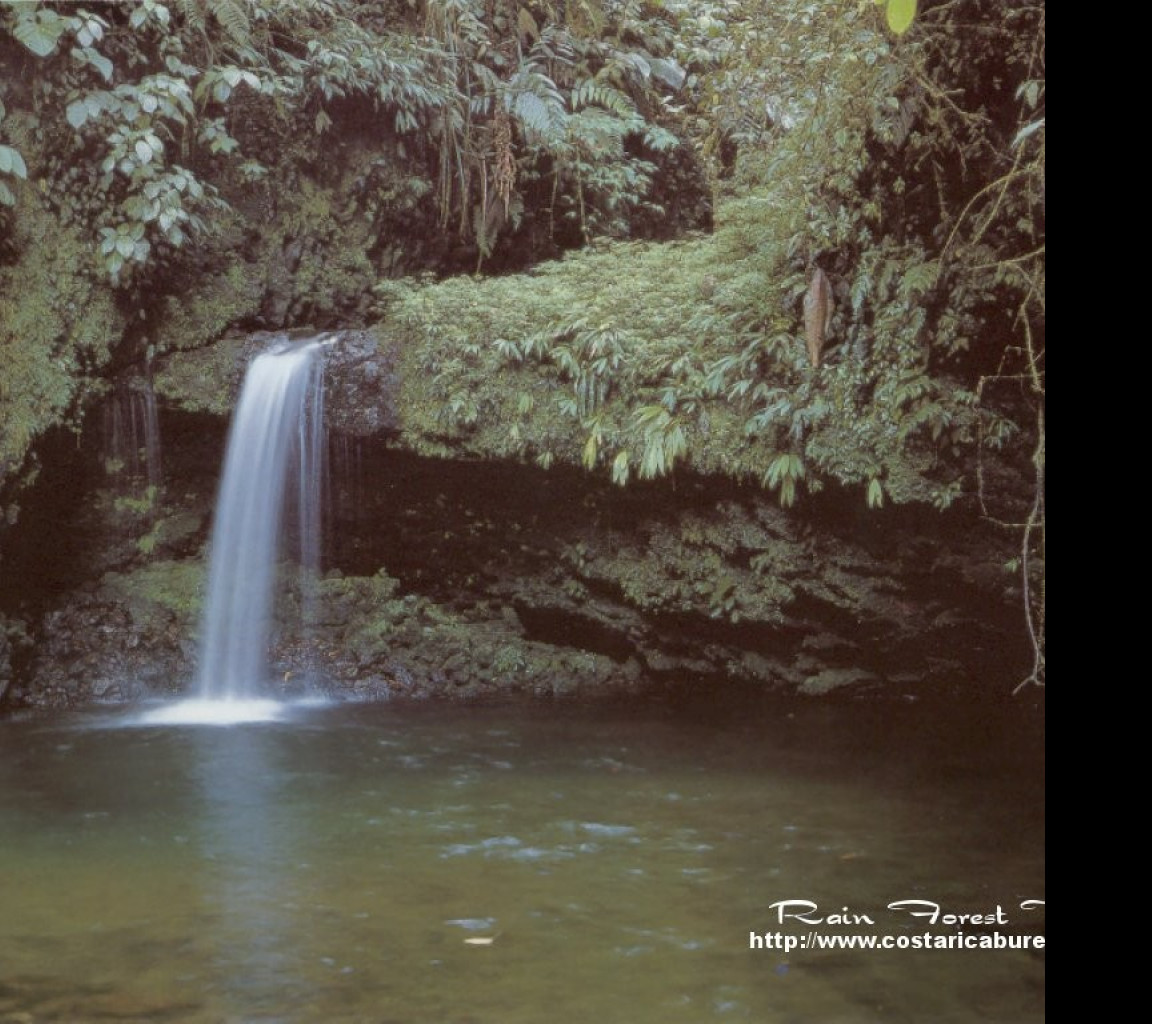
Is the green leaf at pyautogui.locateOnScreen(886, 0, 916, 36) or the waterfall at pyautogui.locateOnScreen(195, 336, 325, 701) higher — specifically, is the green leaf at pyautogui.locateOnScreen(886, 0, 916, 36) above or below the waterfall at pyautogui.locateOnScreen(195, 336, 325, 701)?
above

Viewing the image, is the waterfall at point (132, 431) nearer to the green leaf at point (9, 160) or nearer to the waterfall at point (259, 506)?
the waterfall at point (259, 506)

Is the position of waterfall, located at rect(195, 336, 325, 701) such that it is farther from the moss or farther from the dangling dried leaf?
the dangling dried leaf

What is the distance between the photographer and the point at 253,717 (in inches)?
291

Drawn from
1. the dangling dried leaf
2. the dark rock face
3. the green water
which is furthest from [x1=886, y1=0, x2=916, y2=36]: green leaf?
the dark rock face

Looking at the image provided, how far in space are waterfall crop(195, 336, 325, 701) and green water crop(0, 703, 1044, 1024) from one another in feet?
3.08

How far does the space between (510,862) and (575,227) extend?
6.58 metres

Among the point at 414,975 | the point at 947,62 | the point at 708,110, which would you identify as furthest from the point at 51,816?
the point at 708,110

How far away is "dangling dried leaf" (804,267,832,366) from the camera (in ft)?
21.0

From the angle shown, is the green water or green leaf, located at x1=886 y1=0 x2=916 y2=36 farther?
the green water

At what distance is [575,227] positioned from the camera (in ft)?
32.8

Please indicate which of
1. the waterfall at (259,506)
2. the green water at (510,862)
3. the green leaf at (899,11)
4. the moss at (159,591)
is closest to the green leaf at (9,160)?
the waterfall at (259,506)

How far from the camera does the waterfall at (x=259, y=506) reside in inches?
308

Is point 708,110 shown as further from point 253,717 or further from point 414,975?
point 414,975

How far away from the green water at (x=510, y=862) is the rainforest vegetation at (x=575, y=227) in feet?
4.05
